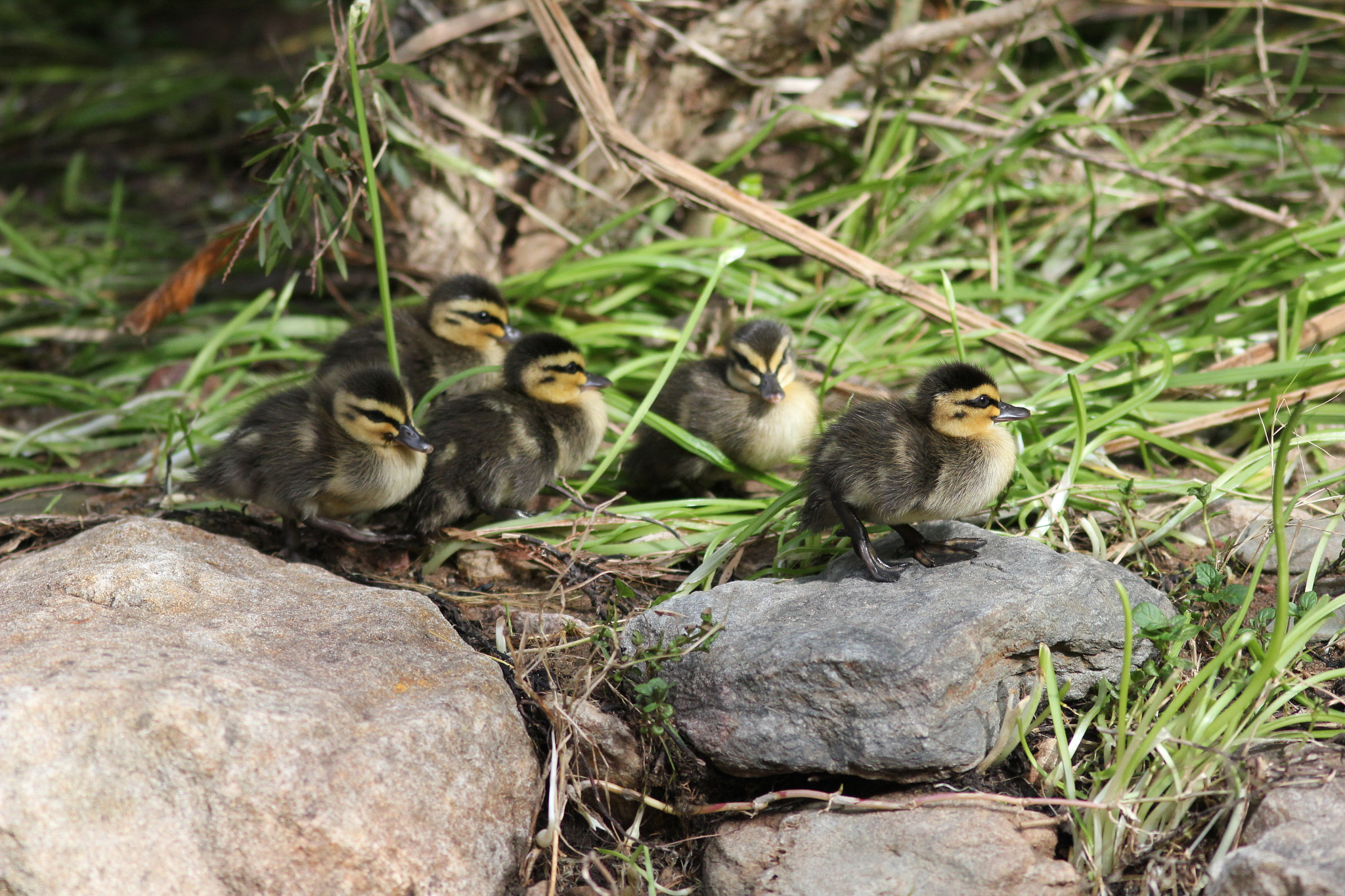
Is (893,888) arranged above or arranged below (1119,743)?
below

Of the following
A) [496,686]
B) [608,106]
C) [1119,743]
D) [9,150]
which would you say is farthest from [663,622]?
[9,150]

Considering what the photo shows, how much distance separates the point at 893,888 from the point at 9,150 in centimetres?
754

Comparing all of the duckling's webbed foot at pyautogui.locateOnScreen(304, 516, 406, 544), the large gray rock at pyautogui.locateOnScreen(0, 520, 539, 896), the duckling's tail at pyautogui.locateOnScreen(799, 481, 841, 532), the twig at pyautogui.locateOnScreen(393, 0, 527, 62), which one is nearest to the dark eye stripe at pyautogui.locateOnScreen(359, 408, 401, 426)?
the duckling's webbed foot at pyautogui.locateOnScreen(304, 516, 406, 544)

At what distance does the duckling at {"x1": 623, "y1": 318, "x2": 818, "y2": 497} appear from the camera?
13.1 ft

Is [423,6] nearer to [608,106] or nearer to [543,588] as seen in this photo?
[608,106]

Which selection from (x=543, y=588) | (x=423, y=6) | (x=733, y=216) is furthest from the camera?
(x=423, y=6)

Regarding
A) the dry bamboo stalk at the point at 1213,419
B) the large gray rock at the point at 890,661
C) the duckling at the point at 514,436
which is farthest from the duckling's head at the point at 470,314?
the dry bamboo stalk at the point at 1213,419

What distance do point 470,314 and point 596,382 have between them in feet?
2.41

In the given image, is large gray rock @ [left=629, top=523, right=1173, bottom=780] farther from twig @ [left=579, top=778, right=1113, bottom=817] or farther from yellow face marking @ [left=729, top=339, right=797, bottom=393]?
yellow face marking @ [left=729, top=339, right=797, bottom=393]

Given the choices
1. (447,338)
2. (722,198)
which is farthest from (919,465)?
(447,338)

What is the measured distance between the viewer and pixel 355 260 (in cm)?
550

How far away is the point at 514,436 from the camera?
381 cm

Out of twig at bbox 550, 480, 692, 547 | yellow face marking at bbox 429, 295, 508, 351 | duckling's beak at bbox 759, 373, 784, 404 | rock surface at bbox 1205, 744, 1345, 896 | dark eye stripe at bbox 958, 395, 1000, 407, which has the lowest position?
twig at bbox 550, 480, 692, 547

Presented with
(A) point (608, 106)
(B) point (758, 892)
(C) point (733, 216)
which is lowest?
(B) point (758, 892)
